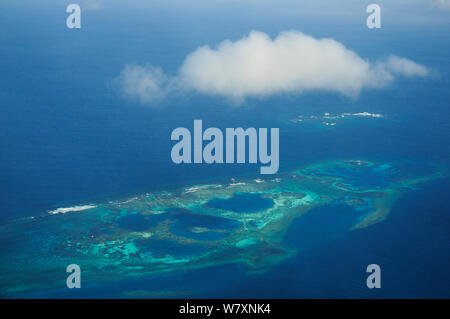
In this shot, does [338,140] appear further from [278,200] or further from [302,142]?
[278,200]

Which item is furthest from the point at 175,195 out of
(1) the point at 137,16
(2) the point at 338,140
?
(1) the point at 137,16

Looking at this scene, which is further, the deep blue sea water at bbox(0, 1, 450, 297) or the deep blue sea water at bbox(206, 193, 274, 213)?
the deep blue sea water at bbox(206, 193, 274, 213)

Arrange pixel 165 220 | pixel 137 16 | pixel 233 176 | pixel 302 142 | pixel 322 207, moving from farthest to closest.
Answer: pixel 137 16, pixel 302 142, pixel 233 176, pixel 322 207, pixel 165 220

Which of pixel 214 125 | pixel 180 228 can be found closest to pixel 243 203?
pixel 180 228

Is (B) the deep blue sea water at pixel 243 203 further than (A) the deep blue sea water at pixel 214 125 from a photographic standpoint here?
Yes
